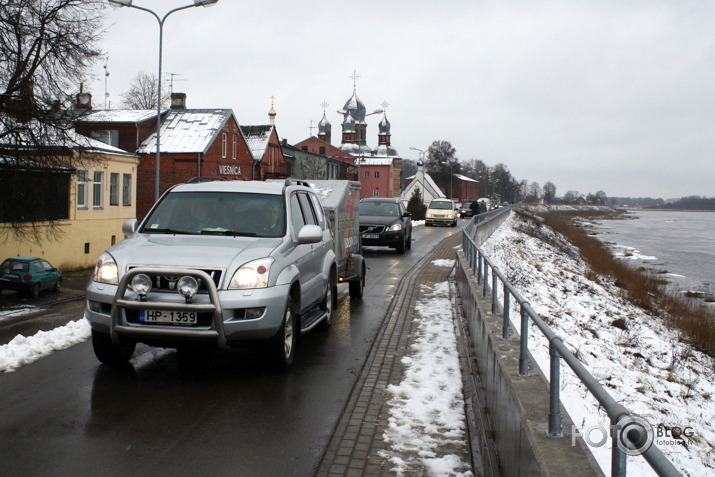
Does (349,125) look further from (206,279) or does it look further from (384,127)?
(206,279)

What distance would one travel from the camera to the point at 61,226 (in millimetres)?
21391

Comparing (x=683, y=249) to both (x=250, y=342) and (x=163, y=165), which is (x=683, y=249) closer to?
(x=163, y=165)

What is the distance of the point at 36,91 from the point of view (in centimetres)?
1569

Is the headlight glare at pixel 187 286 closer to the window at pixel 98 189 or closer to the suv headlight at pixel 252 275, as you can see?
the suv headlight at pixel 252 275

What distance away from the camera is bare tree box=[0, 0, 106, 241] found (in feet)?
50.0

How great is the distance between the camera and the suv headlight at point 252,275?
6.24 meters

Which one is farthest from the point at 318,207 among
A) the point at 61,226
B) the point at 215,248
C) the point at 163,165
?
the point at 163,165

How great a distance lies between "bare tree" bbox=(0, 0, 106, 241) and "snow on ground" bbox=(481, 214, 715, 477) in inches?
449

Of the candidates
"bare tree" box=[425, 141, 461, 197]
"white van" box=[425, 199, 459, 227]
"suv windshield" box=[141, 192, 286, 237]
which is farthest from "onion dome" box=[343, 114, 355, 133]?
"suv windshield" box=[141, 192, 286, 237]

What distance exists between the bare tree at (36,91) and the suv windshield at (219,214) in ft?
30.8

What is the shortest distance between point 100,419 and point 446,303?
7880 mm

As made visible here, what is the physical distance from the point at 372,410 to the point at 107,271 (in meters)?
2.79

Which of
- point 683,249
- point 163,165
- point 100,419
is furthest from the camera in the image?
point 683,249

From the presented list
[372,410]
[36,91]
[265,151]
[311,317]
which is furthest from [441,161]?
[372,410]
